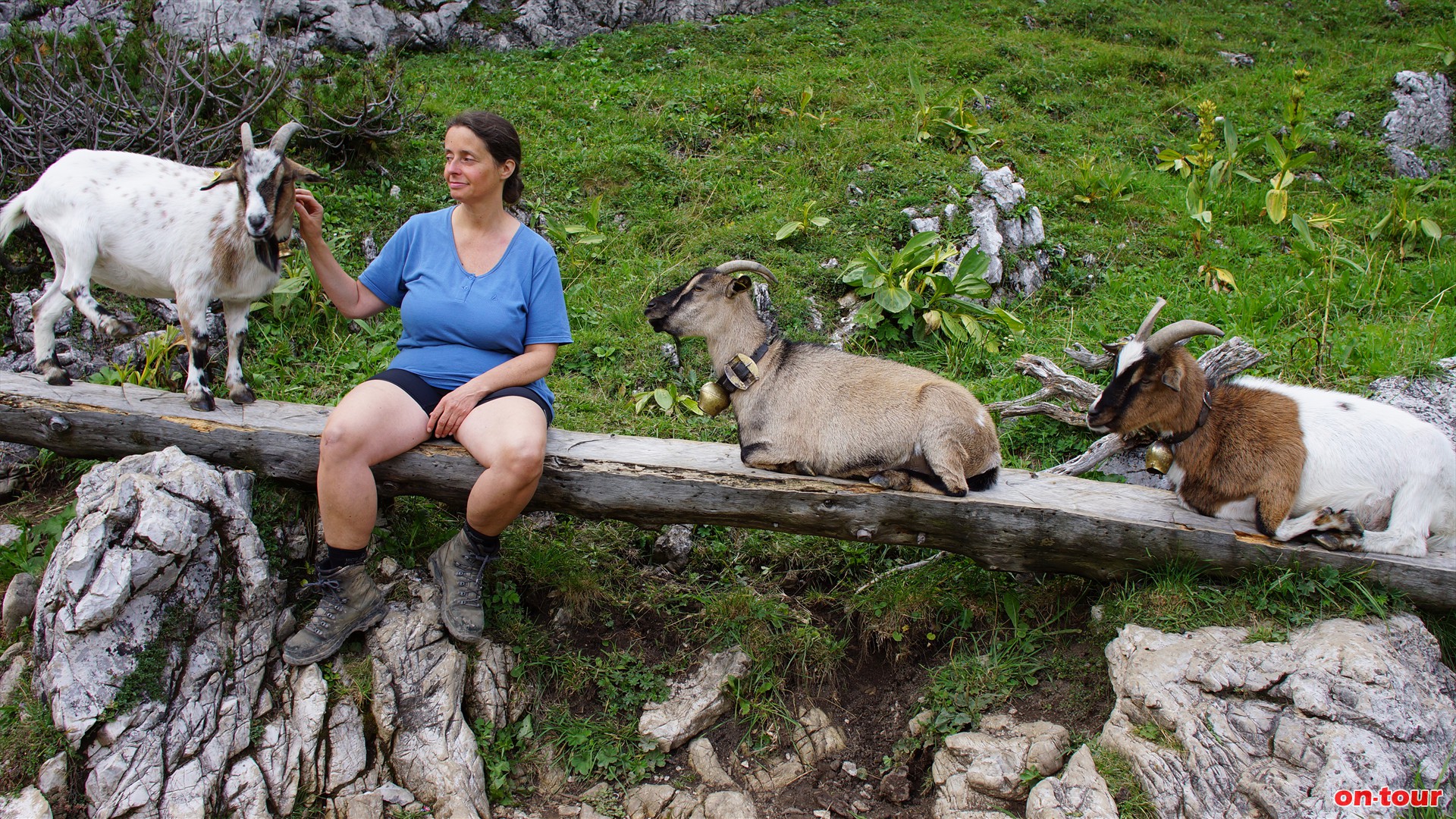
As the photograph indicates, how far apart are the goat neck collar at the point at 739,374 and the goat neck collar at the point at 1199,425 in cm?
196

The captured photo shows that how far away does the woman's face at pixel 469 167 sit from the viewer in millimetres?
3715

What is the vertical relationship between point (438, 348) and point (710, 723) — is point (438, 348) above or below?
above

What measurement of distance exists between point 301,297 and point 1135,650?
569 centimetres

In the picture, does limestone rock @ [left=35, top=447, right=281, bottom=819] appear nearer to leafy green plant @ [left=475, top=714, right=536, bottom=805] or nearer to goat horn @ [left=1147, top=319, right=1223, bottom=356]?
leafy green plant @ [left=475, top=714, right=536, bottom=805]

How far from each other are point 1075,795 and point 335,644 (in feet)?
10.5

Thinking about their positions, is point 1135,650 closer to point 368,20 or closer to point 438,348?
point 438,348

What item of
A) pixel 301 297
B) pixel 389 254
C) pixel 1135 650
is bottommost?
pixel 1135 650

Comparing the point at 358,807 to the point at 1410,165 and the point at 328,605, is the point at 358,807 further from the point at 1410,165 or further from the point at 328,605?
the point at 1410,165

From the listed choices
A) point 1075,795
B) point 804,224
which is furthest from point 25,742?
point 804,224

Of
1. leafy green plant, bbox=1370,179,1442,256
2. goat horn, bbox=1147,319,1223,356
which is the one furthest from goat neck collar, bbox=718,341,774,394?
leafy green plant, bbox=1370,179,1442,256

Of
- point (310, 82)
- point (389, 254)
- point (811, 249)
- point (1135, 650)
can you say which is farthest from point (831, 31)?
point (1135, 650)

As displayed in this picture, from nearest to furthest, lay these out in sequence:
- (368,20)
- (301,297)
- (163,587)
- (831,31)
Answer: (163,587) → (301,297) → (368,20) → (831,31)

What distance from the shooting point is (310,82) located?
7.68 m

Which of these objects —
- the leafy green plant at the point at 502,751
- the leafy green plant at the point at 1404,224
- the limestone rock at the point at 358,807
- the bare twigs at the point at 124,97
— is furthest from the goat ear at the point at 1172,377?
the bare twigs at the point at 124,97
